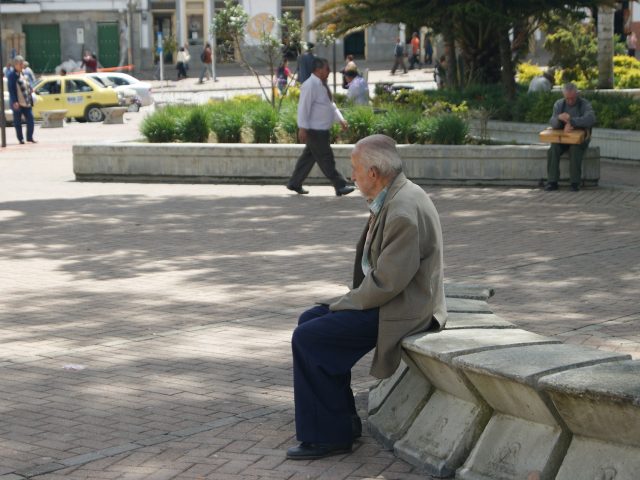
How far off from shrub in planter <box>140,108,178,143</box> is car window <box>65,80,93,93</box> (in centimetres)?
1586

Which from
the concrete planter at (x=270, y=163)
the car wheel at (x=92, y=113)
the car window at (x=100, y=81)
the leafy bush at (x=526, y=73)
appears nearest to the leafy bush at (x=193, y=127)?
the concrete planter at (x=270, y=163)

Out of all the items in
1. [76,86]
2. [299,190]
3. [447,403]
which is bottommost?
[299,190]

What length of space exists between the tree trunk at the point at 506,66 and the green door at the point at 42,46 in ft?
117

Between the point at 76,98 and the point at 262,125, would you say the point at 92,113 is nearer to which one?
the point at 76,98

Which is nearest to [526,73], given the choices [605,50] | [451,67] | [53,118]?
[605,50]

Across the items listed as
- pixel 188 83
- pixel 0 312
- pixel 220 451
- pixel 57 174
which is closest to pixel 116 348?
pixel 0 312

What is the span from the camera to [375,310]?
5816mm

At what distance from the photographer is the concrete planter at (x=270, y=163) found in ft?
54.9

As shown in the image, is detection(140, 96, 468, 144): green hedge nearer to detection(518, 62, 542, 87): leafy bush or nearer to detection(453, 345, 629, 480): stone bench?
detection(453, 345, 629, 480): stone bench

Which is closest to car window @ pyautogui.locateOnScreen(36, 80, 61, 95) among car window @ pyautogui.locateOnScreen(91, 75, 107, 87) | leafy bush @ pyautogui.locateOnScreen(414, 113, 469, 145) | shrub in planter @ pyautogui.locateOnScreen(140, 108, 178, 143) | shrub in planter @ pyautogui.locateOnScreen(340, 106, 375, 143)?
car window @ pyautogui.locateOnScreen(91, 75, 107, 87)

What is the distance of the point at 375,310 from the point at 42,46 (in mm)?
54294

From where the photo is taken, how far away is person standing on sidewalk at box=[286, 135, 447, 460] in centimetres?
567

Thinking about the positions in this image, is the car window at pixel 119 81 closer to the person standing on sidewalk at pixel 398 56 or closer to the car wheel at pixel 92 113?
the car wheel at pixel 92 113

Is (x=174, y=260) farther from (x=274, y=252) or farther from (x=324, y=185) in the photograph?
(x=324, y=185)
